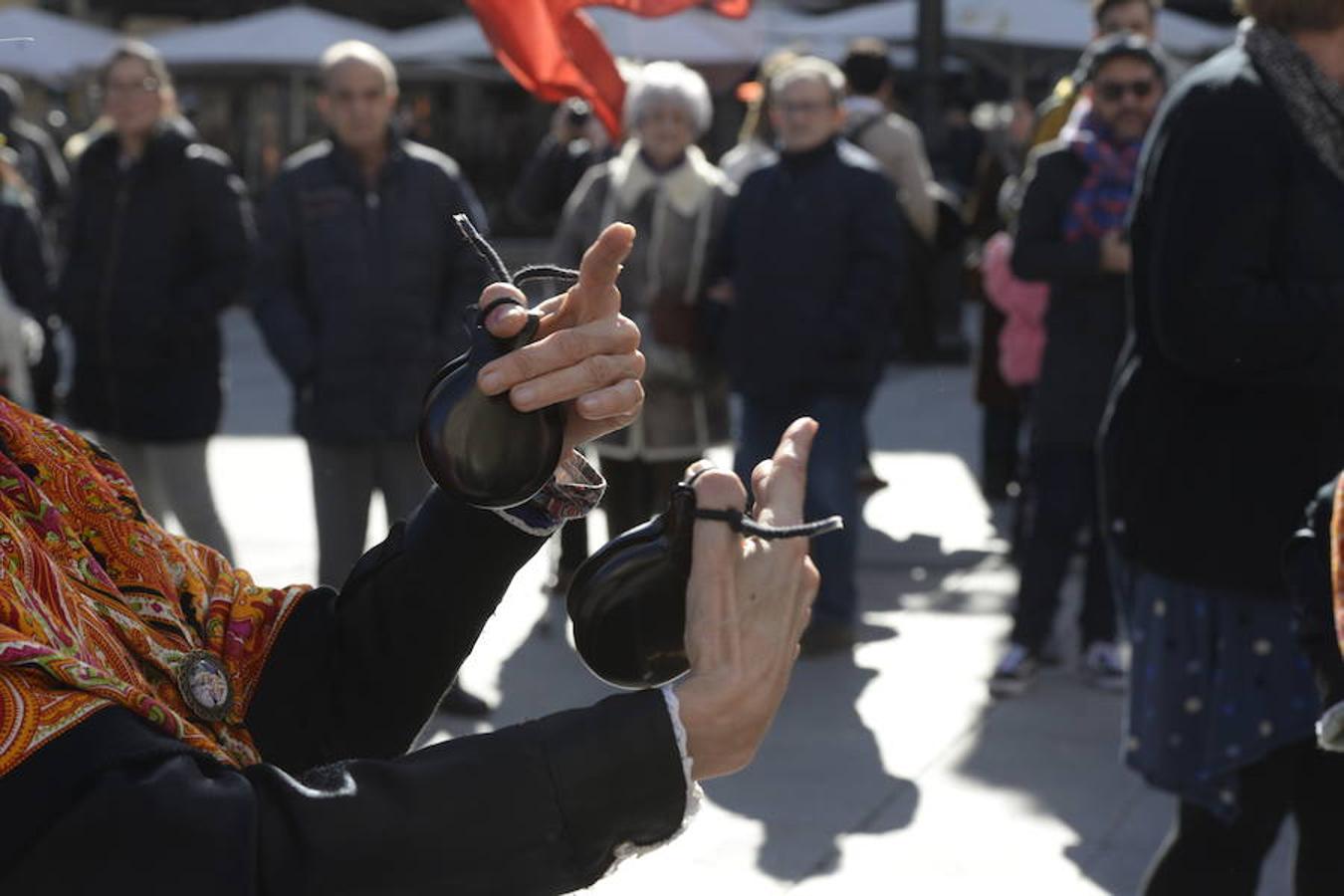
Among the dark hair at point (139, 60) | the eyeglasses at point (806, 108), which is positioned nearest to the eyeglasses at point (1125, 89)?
the eyeglasses at point (806, 108)

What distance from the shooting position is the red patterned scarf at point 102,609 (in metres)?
1.53

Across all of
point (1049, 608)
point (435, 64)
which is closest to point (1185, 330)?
point (1049, 608)

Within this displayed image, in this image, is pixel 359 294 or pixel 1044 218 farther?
pixel 1044 218

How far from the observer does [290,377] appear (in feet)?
19.4

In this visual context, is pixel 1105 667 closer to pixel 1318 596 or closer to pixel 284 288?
pixel 284 288

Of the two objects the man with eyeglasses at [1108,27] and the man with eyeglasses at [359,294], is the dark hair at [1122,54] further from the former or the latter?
the man with eyeglasses at [359,294]

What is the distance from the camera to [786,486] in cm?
172

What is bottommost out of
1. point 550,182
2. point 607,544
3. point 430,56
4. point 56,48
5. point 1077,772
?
point 56,48

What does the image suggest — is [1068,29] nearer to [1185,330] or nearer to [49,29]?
[49,29]

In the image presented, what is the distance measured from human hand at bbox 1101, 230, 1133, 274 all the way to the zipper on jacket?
2.78m

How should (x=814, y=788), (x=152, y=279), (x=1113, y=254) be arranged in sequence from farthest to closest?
(x=152, y=279) → (x=1113, y=254) → (x=814, y=788)

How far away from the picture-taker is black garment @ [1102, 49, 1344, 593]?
10.5 feet

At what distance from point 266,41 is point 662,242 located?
48.0 ft

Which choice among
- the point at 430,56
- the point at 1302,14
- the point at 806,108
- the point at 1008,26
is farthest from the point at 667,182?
the point at 430,56
